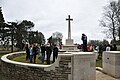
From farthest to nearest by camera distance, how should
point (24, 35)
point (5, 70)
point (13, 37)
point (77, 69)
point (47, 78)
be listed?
1. point (24, 35)
2. point (13, 37)
3. point (5, 70)
4. point (47, 78)
5. point (77, 69)

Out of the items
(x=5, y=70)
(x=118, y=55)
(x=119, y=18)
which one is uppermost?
(x=119, y=18)

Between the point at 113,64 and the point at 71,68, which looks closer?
the point at 71,68

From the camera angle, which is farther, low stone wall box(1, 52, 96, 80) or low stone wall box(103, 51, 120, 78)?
low stone wall box(103, 51, 120, 78)

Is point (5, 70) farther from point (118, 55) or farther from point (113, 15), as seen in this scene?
point (113, 15)

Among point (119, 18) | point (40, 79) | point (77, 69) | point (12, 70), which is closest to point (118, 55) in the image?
point (77, 69)

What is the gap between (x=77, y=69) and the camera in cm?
1041

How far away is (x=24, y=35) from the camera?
5775 centimetres

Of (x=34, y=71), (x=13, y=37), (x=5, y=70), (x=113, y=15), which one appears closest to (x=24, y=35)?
(x=13, y=37)

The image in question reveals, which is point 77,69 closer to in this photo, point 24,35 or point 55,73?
point 55,73

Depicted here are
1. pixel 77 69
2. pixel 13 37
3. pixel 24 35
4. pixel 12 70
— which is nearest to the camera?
pixel 77 69

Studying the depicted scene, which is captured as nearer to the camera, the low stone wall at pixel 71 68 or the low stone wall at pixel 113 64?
the low stone wall at pixel 71 68

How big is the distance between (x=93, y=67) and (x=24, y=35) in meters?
48.2

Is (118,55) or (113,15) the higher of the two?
(113,15)

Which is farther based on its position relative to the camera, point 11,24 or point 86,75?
point 11,24
